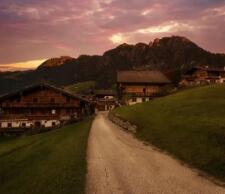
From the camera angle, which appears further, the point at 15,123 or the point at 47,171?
the point at 15,123

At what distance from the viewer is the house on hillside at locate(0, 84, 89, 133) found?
67.9 meters

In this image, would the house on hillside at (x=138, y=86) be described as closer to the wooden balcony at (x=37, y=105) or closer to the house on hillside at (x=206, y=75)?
the house on hillside at (x=206, y=75)

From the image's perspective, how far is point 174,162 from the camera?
23.1 m

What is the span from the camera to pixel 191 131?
29703 mm

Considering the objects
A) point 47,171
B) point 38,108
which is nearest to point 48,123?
point 38,108

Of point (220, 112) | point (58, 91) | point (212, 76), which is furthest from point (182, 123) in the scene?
point (212, 76)

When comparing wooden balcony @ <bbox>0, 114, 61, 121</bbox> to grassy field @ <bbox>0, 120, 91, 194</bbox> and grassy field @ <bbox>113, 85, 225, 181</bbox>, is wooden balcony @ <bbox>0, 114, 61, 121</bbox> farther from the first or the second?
grassy field @ <bbox>0, 120, 91, 194</bbox>

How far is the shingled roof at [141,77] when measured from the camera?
93.3 meters

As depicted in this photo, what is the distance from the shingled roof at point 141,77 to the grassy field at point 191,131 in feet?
148

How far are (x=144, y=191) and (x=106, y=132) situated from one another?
A: 2156 cm

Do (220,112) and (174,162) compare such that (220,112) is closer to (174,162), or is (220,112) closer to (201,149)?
(201,149)

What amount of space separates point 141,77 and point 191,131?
66374mm

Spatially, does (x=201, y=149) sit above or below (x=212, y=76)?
below

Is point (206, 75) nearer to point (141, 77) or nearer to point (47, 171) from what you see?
point (141, 77)
